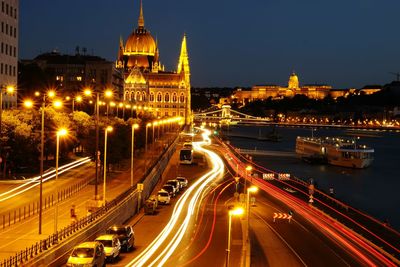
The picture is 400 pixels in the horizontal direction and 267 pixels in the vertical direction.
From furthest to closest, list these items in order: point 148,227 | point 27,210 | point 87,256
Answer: point 148,227 → point 27,210 → point 87,256

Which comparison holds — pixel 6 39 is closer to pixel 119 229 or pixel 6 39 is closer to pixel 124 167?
pixel 124 167

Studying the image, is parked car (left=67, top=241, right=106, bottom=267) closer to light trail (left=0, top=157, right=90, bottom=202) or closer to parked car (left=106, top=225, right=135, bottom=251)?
parked car (left=106, top=225, right=135, bottom=251)

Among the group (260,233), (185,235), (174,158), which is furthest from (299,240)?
(174,158)

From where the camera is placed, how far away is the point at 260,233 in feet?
111

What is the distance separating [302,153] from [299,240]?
287 feet

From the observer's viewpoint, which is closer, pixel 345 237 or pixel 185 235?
pixel 185 235

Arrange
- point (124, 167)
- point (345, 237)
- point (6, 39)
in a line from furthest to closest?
point (6, 39), point (124, 167), point (345, 237)

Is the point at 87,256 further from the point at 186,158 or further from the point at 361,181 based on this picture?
the point at 361,181

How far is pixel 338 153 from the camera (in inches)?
Result: 3984

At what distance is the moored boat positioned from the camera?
96.9m

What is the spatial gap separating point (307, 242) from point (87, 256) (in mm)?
14974

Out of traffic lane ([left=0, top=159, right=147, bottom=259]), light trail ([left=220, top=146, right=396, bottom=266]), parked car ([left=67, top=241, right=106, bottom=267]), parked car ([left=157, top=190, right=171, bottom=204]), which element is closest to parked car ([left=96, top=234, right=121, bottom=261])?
parked car ([left=67, top=241, right=106, bottom=267])

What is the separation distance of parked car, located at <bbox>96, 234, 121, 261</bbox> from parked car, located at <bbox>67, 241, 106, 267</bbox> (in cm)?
147

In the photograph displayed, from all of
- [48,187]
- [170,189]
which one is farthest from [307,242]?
[170,189]
